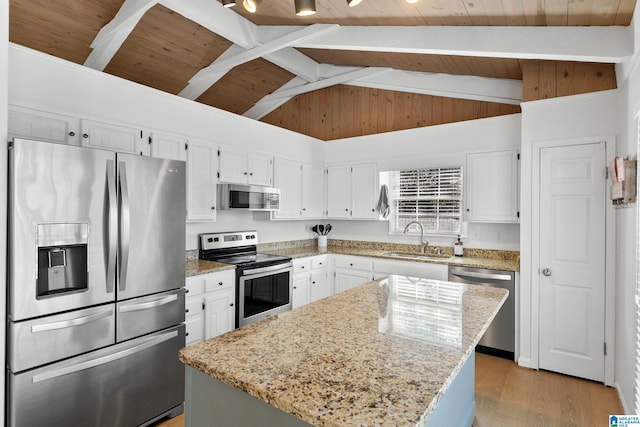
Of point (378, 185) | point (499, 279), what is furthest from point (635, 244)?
point (378, 185)

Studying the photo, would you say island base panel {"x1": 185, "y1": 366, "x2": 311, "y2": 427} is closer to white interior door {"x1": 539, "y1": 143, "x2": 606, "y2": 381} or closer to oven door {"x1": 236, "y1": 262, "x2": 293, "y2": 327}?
oven door {"x1": 236, "y1": 262, "x2": 293, "y2": 327}

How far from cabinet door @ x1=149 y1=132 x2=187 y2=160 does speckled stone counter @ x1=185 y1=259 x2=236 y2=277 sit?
39.1 inches

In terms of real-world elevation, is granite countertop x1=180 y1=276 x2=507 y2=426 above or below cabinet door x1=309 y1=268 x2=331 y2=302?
above

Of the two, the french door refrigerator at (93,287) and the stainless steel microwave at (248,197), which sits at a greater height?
the stainless steel microwave at (248,197)

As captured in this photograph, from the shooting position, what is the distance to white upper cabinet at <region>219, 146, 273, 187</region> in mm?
3566

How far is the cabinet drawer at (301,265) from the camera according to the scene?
3942 millimetres

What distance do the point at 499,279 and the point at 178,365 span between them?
2906mm

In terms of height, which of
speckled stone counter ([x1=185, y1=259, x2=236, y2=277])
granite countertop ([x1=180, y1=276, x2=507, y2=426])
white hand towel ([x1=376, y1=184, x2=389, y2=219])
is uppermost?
white hand towel ([x1=376, y1=184, x2=389, y2=219])

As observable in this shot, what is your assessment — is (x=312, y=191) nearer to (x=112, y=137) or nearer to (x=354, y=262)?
(x=354, y=262)

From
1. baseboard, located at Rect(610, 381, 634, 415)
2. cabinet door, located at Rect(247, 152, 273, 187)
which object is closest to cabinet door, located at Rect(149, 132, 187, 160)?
cabinet door, located at Rect(247, 152, 273, 187)

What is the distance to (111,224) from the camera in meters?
2.07

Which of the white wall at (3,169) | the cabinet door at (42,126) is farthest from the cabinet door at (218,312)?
the cabinet door at (42,126)

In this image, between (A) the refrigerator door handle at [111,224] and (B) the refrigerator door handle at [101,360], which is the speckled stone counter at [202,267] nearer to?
(B) the refrigerator door handle at [101,360]

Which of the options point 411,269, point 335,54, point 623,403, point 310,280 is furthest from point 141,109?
point 623,403
